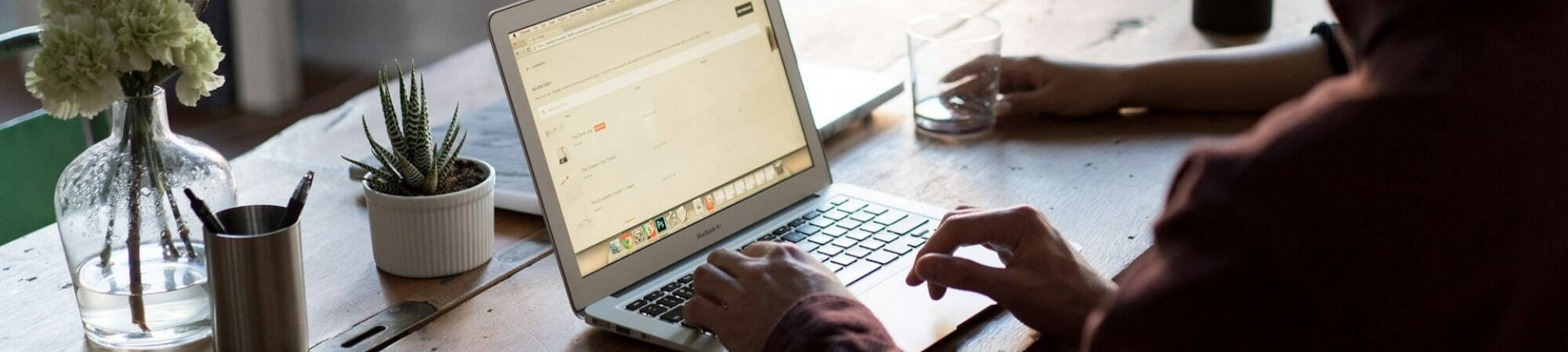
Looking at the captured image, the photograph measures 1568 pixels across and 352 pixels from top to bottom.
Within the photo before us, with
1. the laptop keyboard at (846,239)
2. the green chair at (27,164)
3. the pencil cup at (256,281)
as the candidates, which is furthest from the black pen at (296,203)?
the green chair at (27,164)

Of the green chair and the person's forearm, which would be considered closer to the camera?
the green chair

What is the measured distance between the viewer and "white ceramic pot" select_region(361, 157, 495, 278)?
1.16m

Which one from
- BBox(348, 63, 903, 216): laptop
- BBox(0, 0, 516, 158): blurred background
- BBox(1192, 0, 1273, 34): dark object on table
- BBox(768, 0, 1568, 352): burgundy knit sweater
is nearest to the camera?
BBox(768, 0, 1568, 352): burgundy knit sweater

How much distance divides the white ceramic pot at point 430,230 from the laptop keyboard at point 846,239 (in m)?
0.18

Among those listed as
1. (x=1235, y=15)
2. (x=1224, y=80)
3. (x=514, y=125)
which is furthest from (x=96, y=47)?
(x=1235, y=15)

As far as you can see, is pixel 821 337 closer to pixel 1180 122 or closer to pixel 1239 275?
pixel 1239 275

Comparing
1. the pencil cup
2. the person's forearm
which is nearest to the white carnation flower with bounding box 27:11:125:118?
the pencil cup

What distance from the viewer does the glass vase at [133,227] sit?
102cm

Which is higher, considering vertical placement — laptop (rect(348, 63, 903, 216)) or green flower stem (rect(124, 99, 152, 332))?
green flower stem (rect(124, 99, 152, 332))

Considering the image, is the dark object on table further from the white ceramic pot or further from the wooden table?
the white ceramic pot

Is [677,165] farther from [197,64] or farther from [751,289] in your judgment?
[197,64]

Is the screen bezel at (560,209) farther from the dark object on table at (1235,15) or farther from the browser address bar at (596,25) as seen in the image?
the dark object on table at (1235,15)

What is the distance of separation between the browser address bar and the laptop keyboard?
21cm

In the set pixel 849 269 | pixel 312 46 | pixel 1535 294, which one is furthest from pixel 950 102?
pixel 312 46
